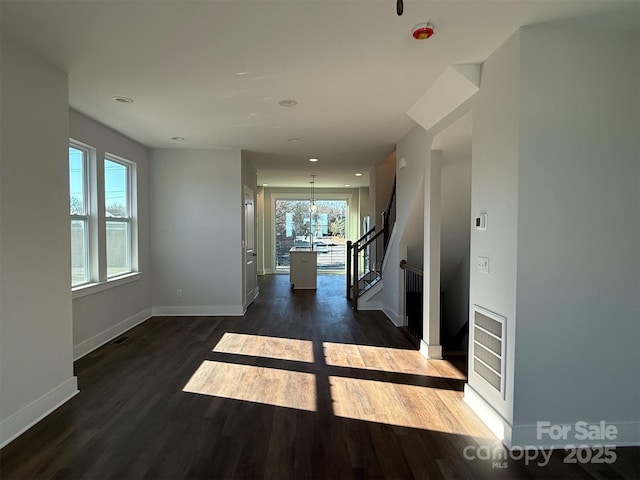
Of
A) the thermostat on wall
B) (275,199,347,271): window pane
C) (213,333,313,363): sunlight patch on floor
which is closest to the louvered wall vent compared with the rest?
the thermostat on wall

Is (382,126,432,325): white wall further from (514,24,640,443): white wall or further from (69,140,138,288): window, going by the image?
(69,140,138,288): window

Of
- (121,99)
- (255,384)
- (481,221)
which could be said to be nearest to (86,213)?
(121,99)

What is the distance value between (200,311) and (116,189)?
2197mm

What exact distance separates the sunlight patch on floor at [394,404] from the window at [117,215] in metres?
3.39

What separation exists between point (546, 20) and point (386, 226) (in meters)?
4.65

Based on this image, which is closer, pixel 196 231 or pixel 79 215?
pixel 79 215

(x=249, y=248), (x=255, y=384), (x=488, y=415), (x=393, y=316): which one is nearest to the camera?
(x=488, y=415)

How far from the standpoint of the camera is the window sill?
3.91 metres

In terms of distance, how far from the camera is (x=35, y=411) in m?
2.62

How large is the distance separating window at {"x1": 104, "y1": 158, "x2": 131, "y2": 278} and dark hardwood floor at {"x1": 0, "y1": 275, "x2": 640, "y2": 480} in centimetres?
117

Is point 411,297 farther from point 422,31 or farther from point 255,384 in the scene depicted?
point 422,31

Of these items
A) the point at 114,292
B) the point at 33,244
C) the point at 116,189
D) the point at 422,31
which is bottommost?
the point at 114,292

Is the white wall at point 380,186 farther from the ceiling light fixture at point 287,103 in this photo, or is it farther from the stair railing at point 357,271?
the ceiling light fixture at point 287,103

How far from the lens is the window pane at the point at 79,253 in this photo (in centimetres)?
403
